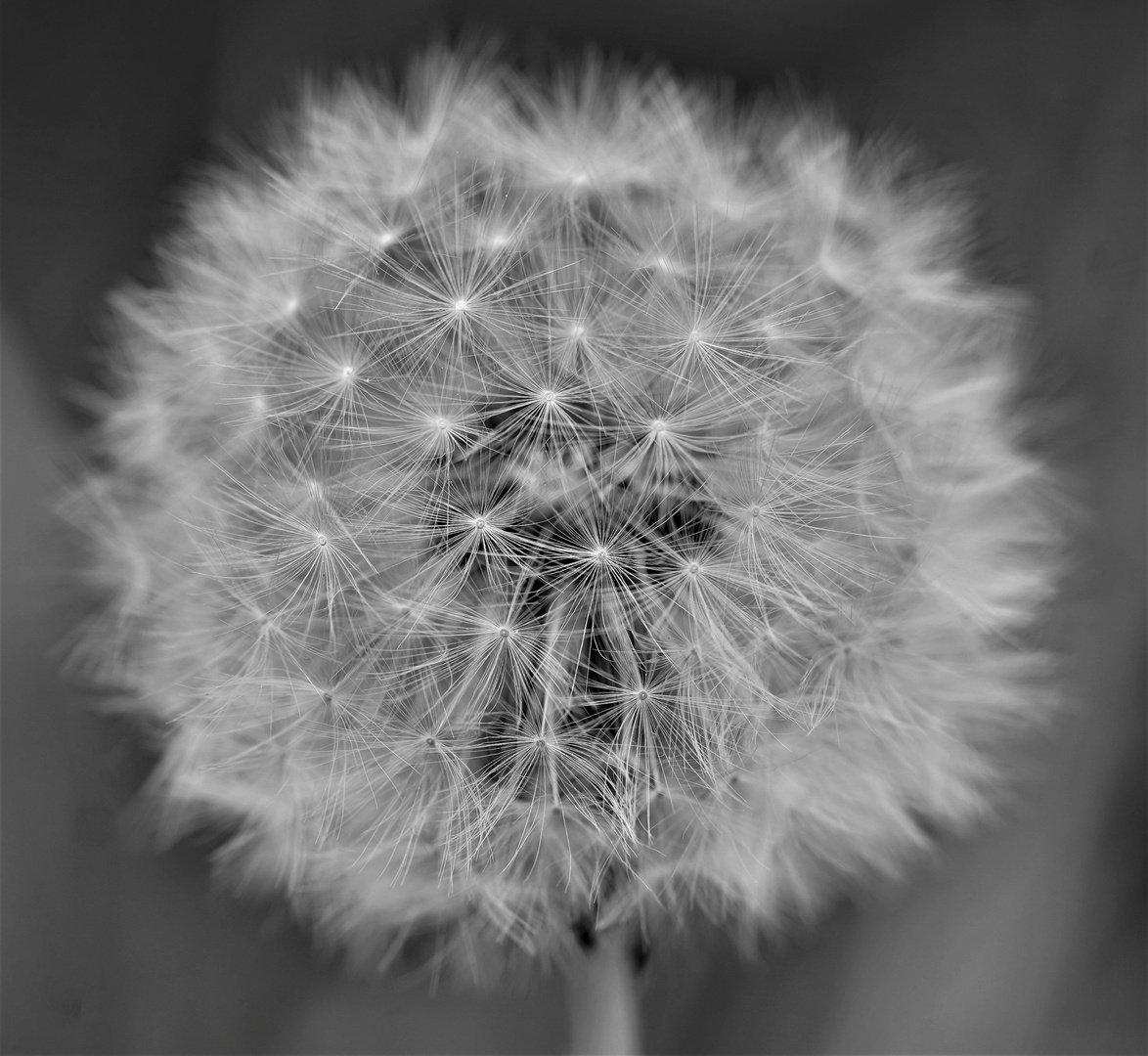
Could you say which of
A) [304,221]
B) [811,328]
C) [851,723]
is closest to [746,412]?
[811,328]

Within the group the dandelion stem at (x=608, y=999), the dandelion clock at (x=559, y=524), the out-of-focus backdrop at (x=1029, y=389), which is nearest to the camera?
the dandelion clock at (x=559, y=524)

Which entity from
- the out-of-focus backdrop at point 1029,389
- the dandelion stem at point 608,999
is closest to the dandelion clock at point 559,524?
the dandelion stem at point 608,999

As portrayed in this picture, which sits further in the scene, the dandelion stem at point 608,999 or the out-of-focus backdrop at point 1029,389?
the out-of-focus backdrop at point 1029,389

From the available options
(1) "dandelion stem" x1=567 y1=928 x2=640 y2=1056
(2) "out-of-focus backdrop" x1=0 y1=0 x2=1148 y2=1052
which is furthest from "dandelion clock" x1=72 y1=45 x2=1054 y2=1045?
(2) "out-of-focus backdrop" x1=0 y1=0 x2=1148 y2=1052

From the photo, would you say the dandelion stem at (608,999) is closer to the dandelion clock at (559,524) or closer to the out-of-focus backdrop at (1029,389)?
the dandelion clock at (559,524)

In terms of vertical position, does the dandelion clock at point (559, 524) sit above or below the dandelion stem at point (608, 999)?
above

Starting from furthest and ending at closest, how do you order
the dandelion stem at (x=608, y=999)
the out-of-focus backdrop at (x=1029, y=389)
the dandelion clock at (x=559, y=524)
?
the out-of-focus backdrop at (x=1029, y=389) < the dandelion stem at (x=608, y=999) < the dandelion clock at (x=559, y=524)

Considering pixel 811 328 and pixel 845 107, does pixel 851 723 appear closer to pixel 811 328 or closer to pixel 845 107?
pixel 811 328

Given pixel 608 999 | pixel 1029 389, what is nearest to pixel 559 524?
pixel 608 999

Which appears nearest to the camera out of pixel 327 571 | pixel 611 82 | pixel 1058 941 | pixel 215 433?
pixel 327 571
